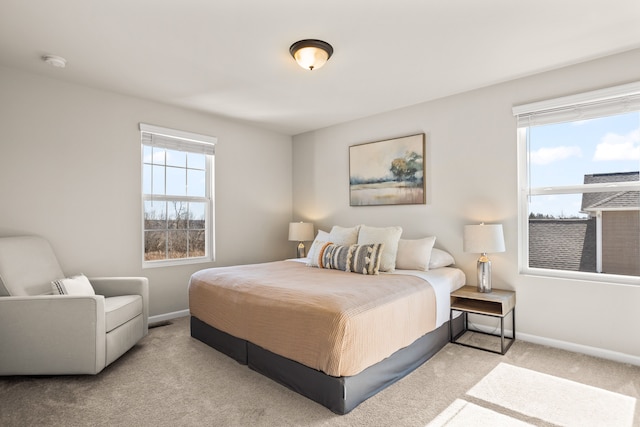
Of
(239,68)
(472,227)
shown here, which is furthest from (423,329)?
(239,68)

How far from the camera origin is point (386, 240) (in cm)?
346

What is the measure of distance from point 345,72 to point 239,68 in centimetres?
95

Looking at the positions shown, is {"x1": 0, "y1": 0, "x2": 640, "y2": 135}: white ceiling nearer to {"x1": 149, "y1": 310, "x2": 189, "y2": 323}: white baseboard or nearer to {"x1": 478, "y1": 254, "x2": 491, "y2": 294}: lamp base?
{"x1": 478, "y1": 254, "x2": 491, "y2": 294}: lamp base

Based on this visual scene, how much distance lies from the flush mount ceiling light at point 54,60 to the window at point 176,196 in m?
0.93

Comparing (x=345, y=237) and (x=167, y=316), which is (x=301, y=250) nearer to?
(x=345, y=237)

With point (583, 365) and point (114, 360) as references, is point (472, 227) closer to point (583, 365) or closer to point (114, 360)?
point (583, 365)

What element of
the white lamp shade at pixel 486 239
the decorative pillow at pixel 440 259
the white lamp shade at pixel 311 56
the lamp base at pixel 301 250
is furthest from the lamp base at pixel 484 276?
the lamp base at pixel 301 250

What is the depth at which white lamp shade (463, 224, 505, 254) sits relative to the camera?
3088 mm

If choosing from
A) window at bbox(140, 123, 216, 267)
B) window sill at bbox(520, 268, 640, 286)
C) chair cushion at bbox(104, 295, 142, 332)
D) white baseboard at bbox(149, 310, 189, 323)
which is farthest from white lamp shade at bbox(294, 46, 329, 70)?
white baseboard at bbox(149, 310, 189, 323)

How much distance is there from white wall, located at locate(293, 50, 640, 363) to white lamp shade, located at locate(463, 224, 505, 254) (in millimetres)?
294

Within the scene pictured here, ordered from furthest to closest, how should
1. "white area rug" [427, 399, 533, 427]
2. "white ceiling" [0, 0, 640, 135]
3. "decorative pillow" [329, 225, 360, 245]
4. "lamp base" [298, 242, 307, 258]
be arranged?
"lamp base" [298, 242, 307, 258]
"decorative pillow" [329, 225, 360, 245]
"white ceiling" [0, 0, 640, 135]
"white area rug" [427, 399, 533, 427]

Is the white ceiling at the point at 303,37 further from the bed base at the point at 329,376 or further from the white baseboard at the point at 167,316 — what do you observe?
the white baseboard at the point at 167,316

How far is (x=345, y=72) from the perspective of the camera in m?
3.12

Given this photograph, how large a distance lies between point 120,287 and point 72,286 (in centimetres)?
46
